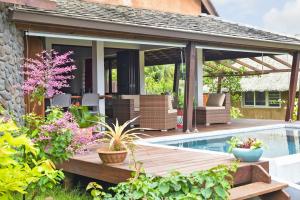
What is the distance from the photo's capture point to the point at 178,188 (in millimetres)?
4215

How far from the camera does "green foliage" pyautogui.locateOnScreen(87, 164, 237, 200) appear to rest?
4002 millimetres

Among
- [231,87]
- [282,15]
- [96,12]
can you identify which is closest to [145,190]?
[96,12]

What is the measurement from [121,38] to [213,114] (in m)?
4.86

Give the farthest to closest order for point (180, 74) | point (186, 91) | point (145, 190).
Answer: point (180, 74) < point (186, 91) < point (145, 190)

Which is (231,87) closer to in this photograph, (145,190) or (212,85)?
(212,85)

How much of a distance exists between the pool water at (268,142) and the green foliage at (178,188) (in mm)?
4360

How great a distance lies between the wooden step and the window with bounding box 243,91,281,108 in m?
24.4

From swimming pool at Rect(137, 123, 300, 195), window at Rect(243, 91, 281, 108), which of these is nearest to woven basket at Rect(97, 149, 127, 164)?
swimming pool at Rect(137, 123, 300, 195)

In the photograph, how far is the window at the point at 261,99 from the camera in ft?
97.6

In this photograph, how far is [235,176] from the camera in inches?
222

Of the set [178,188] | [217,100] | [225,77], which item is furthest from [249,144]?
[225,77]

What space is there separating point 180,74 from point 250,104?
13613mm

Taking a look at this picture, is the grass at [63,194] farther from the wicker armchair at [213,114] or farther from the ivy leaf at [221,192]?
the wicker armchair at [213,114]

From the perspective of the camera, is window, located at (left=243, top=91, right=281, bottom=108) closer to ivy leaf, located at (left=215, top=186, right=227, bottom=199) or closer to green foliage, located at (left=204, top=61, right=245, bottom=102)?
green foliage, located at (left=204, top=61, right=245, bottom=102)
